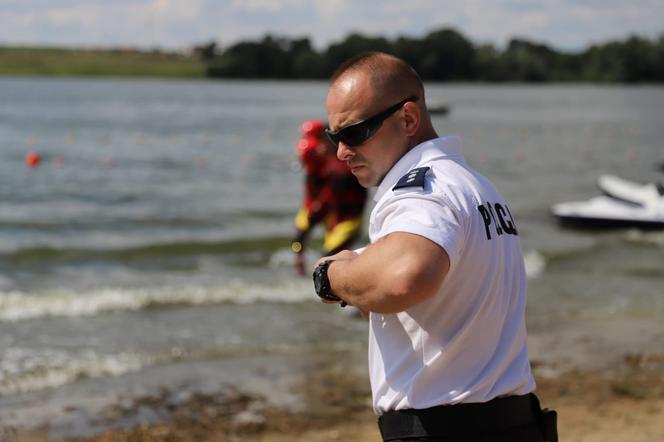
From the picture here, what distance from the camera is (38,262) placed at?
45.0 ft

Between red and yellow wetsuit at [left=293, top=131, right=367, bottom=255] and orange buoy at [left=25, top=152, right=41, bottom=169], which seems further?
orange buoy at [left=25, top=152, right=41, bottom=169]

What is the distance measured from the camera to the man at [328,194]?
8.44 meters

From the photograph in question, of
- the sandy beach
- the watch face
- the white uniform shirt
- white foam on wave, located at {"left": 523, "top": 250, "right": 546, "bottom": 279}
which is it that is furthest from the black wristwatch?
white foam on wave, located at {"left": 523, "top": 250, "right": 546, "bottom": 279}

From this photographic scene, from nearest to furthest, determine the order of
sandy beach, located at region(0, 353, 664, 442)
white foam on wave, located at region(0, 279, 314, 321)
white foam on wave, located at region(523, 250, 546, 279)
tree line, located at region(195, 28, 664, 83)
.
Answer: sandy beach, located at region(0, 353, 664, 442), white foam on wave, located at region(0, 279, 314, 321), white foam on wave, located at region(523, 250, 546, 279), tree line, located at region(195, 28, 664, 83)

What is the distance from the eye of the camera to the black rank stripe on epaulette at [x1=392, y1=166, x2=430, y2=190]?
213cm

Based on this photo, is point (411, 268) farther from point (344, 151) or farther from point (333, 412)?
point (333, 412)

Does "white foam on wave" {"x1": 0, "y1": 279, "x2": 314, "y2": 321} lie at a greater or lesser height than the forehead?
lesser

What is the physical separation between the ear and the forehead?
0.08m

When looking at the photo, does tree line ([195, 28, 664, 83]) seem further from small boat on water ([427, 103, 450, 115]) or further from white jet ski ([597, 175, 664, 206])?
white jet ski ([597, 175, 664, 206])

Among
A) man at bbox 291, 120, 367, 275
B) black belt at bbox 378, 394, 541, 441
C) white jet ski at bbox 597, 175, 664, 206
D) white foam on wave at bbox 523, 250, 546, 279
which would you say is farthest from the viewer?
white jet ski at bbox 597, 175, 664, 206

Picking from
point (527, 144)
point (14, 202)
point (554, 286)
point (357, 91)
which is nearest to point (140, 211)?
point (14, 202)

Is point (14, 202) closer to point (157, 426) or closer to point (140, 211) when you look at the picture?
point (140, 211)

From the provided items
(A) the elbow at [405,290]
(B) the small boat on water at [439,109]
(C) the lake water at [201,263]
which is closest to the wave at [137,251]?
(C) the lake water at [201,263]

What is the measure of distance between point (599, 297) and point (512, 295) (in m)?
9.50
